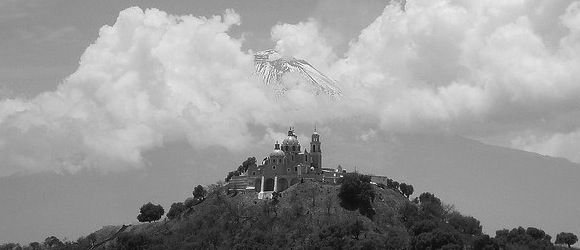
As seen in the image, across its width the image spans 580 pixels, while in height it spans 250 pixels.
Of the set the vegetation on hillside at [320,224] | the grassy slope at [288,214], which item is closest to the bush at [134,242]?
the vegetation on hillside at [320,224]

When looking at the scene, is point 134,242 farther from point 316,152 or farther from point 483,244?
point 483,244

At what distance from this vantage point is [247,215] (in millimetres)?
168000

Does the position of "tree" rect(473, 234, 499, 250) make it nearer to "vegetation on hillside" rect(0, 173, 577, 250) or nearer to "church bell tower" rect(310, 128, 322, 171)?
"vegetation on hillside" rect(0, 173, 577, 250)

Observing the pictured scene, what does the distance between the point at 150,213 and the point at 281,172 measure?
38731 mm

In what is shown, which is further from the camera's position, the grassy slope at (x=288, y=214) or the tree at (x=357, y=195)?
the tree at (x=357, y=195)

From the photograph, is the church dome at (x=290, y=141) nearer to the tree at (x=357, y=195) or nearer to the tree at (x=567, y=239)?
the tree at (x=357, y=195)

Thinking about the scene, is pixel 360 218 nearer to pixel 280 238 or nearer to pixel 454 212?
pixel 280 238

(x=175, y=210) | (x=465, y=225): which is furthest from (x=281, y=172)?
(x=465, y=225)

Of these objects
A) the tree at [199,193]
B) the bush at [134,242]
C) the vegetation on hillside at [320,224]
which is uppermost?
the tree at [199,193]

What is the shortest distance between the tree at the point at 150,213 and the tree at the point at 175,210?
7.84 meters

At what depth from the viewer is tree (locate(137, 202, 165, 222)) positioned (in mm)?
191125

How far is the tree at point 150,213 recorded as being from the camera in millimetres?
191125

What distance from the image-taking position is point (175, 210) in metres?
183

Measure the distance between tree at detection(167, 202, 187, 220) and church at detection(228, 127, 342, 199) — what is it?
1318cm
